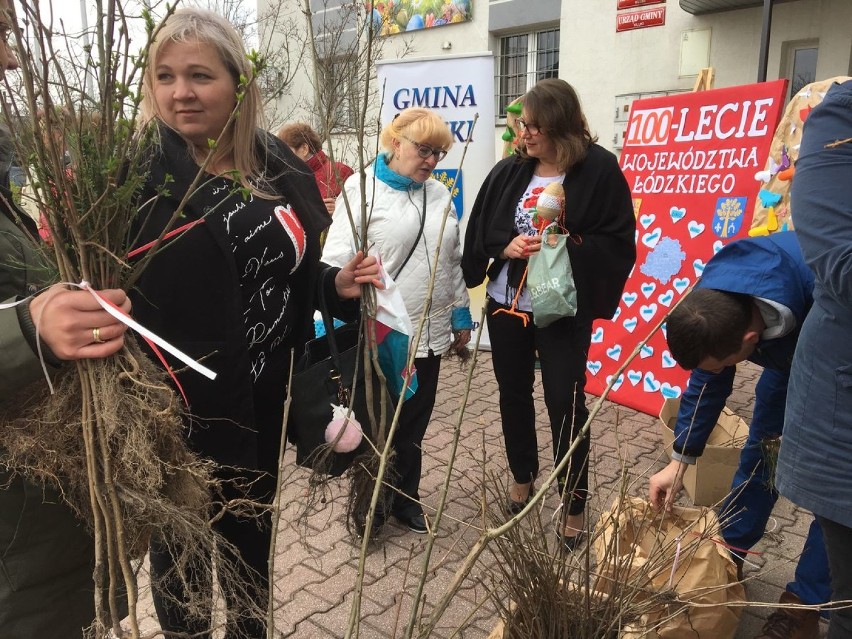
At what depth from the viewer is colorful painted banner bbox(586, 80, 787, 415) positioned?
3.84 meters

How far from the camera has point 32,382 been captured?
103 cm

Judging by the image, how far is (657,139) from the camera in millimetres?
4309

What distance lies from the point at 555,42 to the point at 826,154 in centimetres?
987

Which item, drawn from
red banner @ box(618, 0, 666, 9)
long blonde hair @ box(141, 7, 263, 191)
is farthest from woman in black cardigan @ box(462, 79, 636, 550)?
red banner @ box(618, 0, 666, 9)

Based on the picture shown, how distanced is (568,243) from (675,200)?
189 cm

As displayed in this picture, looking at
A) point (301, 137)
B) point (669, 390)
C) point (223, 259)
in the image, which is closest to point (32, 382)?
point (223, 259)

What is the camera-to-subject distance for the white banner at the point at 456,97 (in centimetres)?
489

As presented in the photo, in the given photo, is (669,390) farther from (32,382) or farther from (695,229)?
(32,382)

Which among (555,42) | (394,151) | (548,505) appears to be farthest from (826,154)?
(555,42)

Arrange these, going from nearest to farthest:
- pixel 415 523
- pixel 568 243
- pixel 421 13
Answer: pixel 568 243
pixel 415 523
pixel 421 13

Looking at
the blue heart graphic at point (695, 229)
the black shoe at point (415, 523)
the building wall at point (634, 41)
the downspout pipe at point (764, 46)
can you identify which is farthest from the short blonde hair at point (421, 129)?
the building wall at point (634, 41)

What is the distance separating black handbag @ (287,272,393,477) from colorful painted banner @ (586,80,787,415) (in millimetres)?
2383

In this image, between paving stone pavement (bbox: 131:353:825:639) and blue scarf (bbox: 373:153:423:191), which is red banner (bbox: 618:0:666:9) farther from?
blue scarf (bbox: 373:153:423:191)

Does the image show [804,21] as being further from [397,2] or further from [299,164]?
[299,164]
